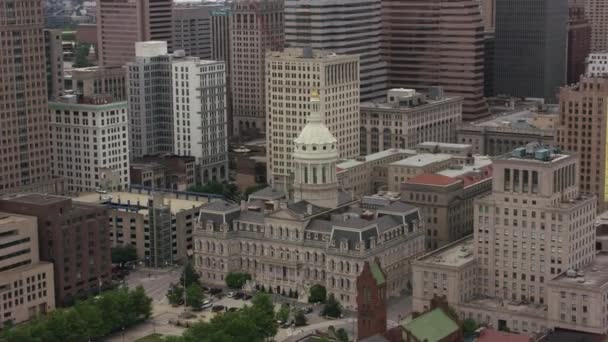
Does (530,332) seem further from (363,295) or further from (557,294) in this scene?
(363,295)

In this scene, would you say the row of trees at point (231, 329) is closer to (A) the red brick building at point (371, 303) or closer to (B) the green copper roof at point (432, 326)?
(A) the red brick building at point (371, 303)

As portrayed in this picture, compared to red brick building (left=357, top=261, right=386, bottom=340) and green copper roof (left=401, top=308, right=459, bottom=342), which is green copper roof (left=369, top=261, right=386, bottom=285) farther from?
green copper roof (left=401, top=308, right=459, bottom=342)

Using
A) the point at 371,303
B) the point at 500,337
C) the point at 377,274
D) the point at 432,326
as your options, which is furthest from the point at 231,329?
the point at 500,337

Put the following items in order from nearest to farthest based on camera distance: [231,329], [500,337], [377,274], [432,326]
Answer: [432,326]
[377,274]
[500,337]
[231,329]

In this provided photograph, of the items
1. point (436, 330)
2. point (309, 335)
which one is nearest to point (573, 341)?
point (436, 330)

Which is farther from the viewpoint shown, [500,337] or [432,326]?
[500,337]

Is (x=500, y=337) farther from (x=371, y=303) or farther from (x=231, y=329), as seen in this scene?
(x=231, y=329)

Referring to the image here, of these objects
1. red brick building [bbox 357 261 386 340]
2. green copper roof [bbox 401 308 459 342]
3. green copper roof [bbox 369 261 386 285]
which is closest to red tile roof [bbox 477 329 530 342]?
green copper roof [bbox 401 308 459 342]
